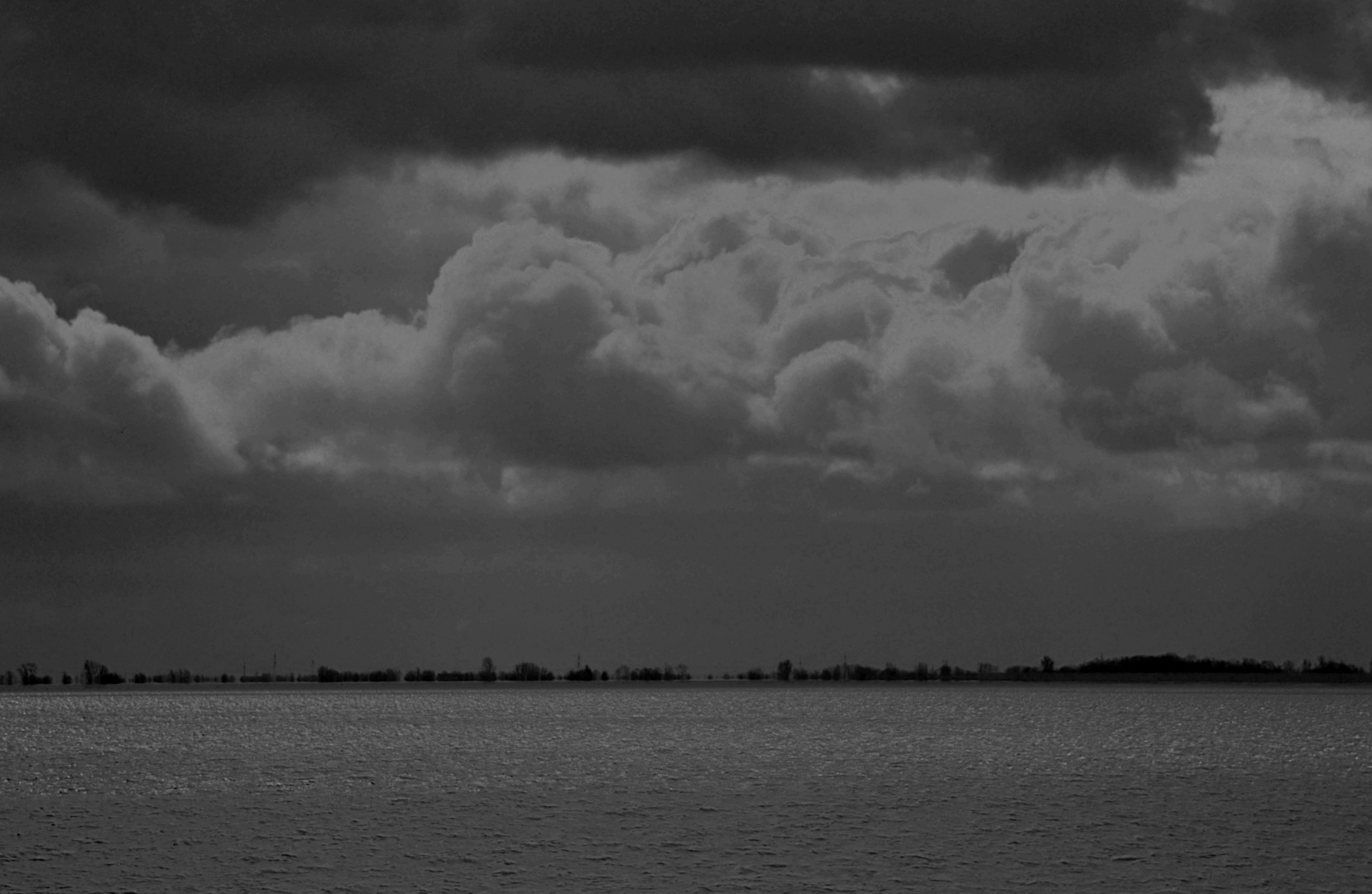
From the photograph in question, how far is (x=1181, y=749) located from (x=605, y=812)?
333 ft

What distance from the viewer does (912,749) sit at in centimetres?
17775

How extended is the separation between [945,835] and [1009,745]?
105 metres

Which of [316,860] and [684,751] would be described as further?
[684,751]

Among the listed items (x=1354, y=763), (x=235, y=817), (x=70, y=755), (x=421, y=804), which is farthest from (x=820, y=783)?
(x=70, y=755)

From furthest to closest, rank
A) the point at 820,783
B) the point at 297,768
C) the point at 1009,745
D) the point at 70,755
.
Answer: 1. the point at 1009,745
2. the point at 70,755
3. the point at 297,768
4. the point at 820,783

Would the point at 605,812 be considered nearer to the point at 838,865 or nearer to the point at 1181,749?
the point at 838,865

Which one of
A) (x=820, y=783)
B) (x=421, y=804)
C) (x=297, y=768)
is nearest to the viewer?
(x=421, y=804)

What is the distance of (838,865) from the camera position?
7888 cm

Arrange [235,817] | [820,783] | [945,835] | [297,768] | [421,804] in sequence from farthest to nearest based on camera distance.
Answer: [297,768] → [820,783] → [421,804] → [235,817] → [945,835]

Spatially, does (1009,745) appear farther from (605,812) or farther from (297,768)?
(605,812)

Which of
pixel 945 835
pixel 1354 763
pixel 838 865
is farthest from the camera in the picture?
pixel 1354 763

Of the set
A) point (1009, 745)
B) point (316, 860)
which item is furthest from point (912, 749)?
Result: point (316, 860)

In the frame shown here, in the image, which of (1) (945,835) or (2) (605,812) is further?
(2) (605,812)

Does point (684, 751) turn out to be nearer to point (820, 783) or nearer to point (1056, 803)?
point (820, 783)
